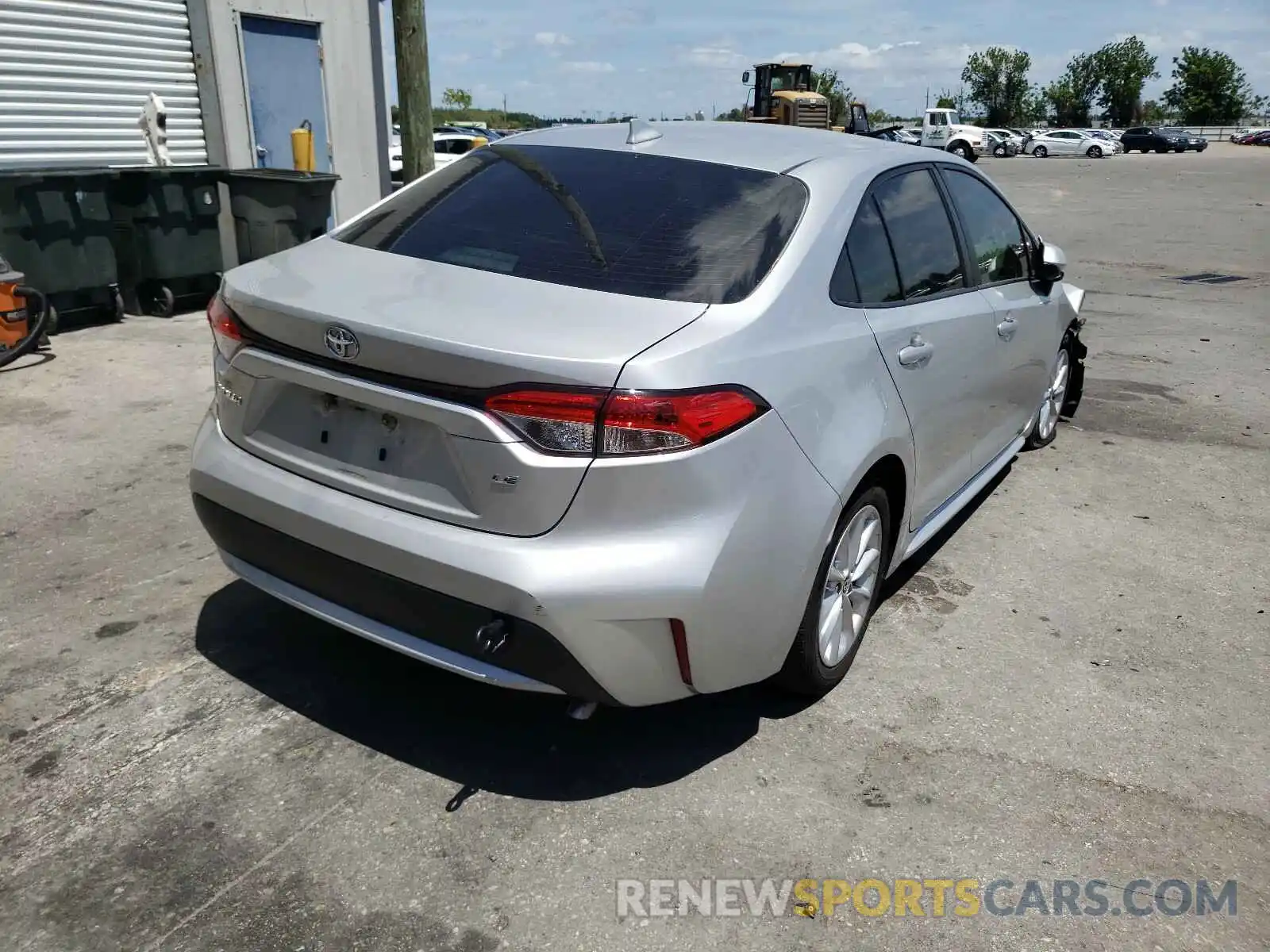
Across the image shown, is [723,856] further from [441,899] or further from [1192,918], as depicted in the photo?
[1192,918]

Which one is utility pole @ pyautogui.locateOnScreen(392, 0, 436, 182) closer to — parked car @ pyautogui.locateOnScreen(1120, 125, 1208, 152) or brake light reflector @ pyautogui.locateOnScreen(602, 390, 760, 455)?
brake light reflector @ pyautogui.locateOnScreen(602, 390, 760, 455)

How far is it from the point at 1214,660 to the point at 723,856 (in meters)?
2.18

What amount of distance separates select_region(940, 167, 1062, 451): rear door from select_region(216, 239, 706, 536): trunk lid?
202cm

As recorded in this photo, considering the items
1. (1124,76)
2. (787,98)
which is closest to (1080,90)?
(1124,76)

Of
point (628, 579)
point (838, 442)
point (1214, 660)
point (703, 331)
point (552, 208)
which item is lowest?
point (1214, 660)

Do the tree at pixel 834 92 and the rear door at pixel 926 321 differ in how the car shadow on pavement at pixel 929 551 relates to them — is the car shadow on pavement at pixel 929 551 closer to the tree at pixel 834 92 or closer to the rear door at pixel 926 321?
the rear door at pixel 926 321

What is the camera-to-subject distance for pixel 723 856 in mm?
2574

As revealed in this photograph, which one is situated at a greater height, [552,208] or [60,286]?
[552,208]

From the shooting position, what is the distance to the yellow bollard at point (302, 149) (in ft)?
37.8

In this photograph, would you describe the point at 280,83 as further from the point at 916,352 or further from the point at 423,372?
the point at 423,372

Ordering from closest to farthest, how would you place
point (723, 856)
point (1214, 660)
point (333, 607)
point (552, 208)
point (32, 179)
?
point (723, 856) → point (333, 607) → point (552, 208) → point (1214, 660) → point (32, 179)

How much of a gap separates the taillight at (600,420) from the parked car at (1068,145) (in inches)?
2309

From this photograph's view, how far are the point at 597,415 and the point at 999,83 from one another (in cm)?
9537

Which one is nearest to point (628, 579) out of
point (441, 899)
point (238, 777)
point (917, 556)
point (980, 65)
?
point (441, 899)
